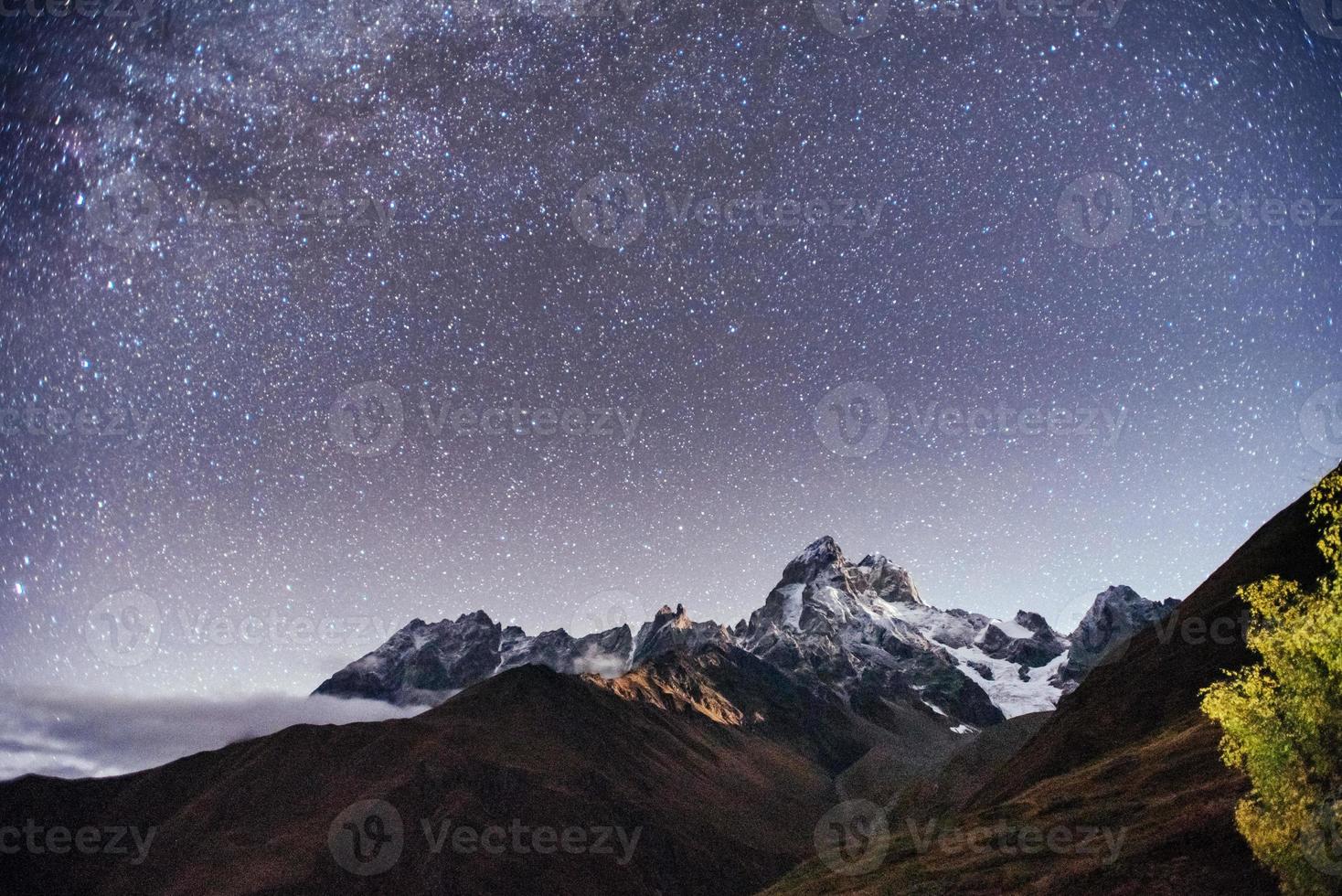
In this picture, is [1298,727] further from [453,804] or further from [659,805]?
[659,805]

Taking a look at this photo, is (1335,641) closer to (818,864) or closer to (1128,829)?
(1128,829)

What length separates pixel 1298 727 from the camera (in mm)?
20125

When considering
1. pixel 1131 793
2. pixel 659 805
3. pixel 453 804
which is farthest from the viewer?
pixel 659 805

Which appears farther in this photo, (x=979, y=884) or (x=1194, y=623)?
(x=1194, y=623)

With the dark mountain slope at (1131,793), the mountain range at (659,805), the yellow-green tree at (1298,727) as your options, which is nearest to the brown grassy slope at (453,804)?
the mountain range at (659,805)

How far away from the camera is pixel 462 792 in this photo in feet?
339

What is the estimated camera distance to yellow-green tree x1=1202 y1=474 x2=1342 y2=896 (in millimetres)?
19266

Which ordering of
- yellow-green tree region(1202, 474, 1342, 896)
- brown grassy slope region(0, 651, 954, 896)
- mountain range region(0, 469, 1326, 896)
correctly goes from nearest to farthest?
yellow-green tree region(1202, 474, 1342, 896) < mountain range region(0, 469, 1326, 896) < brown grassy slope region(0, 651, 954, 896)

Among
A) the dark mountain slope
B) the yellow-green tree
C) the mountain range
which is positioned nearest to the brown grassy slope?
the mountain range

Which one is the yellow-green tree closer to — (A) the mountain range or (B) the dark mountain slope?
(B) the dark mountain slope

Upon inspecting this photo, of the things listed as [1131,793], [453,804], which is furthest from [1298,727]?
[453,804]

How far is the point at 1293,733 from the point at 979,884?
31004 mm

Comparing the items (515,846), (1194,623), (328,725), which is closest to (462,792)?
(515,846)

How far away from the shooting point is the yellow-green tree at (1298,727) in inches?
758
